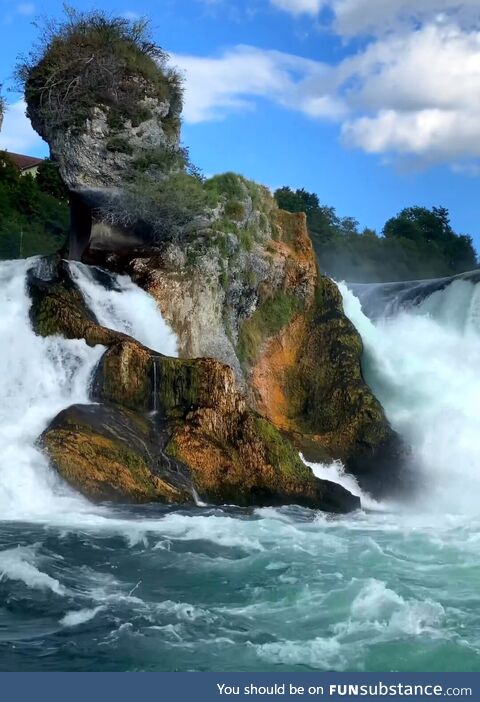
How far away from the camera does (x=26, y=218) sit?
149 ft

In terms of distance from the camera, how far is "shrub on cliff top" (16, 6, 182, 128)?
1962cm

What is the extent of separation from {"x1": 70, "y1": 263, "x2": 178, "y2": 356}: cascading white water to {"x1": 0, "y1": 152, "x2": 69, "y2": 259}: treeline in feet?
71.6

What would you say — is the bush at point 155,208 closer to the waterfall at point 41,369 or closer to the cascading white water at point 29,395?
the waterfall at point 41,369

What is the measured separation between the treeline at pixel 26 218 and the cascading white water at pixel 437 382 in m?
19.9

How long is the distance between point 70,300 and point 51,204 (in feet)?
→ 110

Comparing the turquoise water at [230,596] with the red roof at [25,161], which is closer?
the turquoise water at [230,596]

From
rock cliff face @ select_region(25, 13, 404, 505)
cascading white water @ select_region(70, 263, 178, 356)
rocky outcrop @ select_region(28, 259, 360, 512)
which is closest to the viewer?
rocky outcrop @ select_region(28, 259, 360, 512)

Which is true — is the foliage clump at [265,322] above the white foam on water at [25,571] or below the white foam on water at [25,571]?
above

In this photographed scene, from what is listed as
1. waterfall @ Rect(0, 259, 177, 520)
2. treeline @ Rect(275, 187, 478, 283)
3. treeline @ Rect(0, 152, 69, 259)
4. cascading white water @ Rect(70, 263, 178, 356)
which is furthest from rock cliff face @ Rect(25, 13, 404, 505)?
treeline @ Rect(275, 187, 478, 283)

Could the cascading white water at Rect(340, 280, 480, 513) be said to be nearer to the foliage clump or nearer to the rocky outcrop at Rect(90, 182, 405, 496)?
the rocky outcrop at Rect(90, 182, 405, 496)

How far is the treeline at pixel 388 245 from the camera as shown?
202 ft

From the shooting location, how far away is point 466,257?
69438mm

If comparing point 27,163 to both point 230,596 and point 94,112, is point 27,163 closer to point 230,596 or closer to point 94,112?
point 94,112

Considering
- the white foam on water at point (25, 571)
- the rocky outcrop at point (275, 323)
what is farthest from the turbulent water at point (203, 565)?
the rocky outcrop at point (275, 323)
